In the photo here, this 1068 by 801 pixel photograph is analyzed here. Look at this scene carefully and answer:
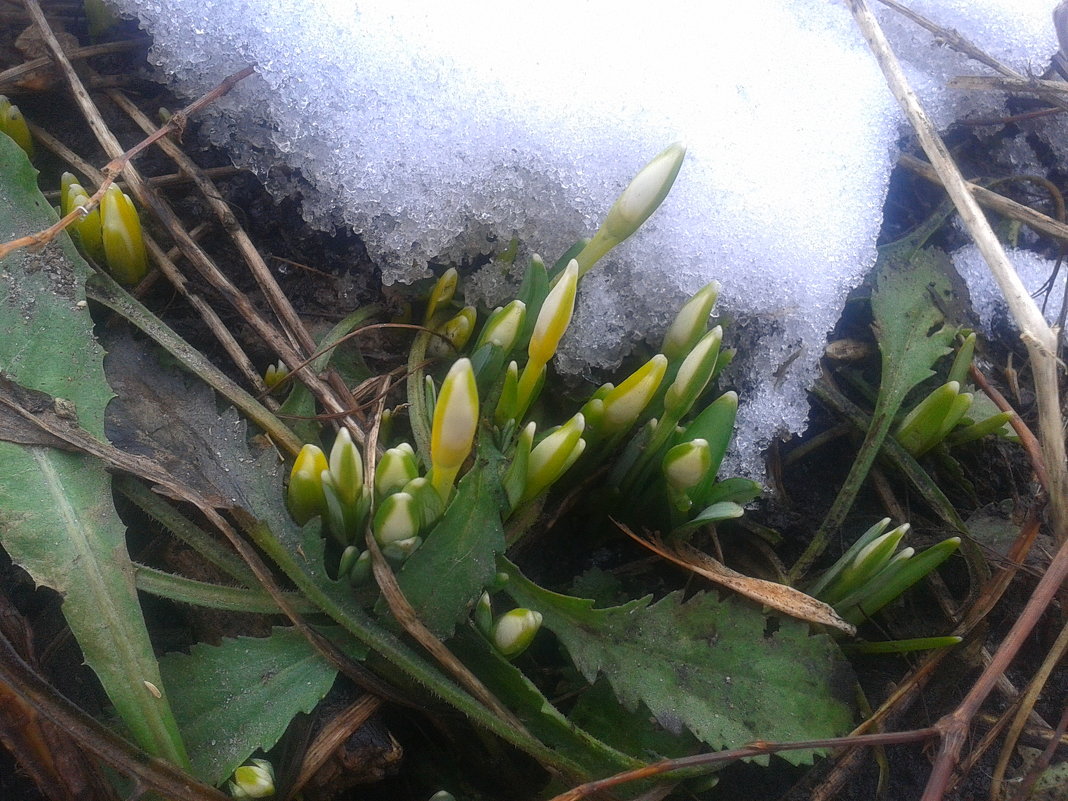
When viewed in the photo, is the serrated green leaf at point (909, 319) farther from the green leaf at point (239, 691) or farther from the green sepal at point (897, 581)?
the green leaf at point (239, 691)

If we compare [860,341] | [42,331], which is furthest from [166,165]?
[860,341]

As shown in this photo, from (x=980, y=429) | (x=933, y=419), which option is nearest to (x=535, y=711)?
(x=933, y=419)

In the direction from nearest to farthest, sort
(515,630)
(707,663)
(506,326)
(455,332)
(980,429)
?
(515,630), (707,663), (506,326), (455,332), (980,429)

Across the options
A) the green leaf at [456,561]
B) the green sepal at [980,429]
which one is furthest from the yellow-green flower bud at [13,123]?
the green sepal at [980,429]

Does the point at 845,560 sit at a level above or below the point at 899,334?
below

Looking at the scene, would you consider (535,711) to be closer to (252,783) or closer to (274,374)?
(252,783)

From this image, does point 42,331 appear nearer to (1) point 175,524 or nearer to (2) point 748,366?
(1) point 175,524

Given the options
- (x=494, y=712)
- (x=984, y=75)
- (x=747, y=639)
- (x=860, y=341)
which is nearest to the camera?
(x=494, y=712)
